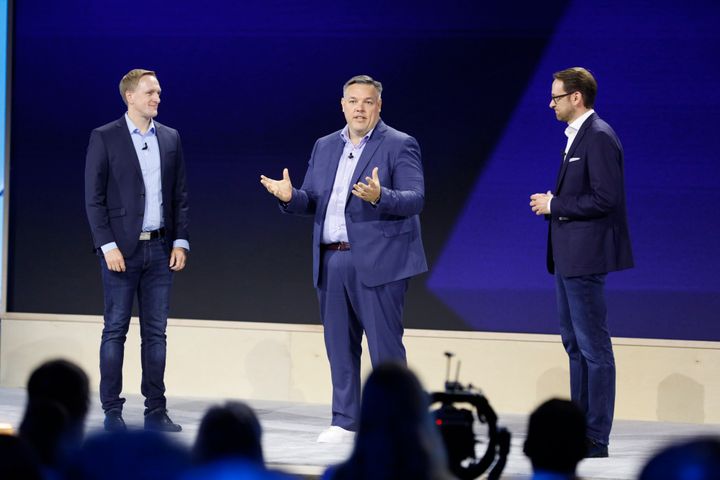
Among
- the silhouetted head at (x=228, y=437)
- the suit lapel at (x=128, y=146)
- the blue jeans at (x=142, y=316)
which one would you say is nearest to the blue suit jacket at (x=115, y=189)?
the suit lapel at (x=128, y=146)

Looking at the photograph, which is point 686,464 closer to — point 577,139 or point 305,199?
point 577,139

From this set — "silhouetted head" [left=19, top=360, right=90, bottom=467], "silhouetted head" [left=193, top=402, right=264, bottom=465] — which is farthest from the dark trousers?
"silhouetted head" [left=193, top=402, right=264, bottom=465]

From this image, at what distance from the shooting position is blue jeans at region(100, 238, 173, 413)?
17.6 ft

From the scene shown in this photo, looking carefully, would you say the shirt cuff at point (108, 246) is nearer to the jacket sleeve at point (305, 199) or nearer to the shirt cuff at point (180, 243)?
the shirt cuff at point (180, 243)

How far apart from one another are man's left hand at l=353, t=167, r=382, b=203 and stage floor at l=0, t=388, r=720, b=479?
1.00 metres

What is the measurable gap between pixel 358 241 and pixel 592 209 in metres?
0.97

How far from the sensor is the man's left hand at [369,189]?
4695mm

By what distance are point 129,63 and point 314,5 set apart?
112 cm

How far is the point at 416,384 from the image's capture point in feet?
7.16

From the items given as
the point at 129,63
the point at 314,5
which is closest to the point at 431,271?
the point at 314,5

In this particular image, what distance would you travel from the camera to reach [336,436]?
5.03 meters

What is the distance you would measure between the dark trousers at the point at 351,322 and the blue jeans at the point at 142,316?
30.0 inches

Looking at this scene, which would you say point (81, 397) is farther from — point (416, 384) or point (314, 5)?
point (314, 5)

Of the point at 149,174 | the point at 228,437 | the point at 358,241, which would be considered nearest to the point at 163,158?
the point at 149,174
